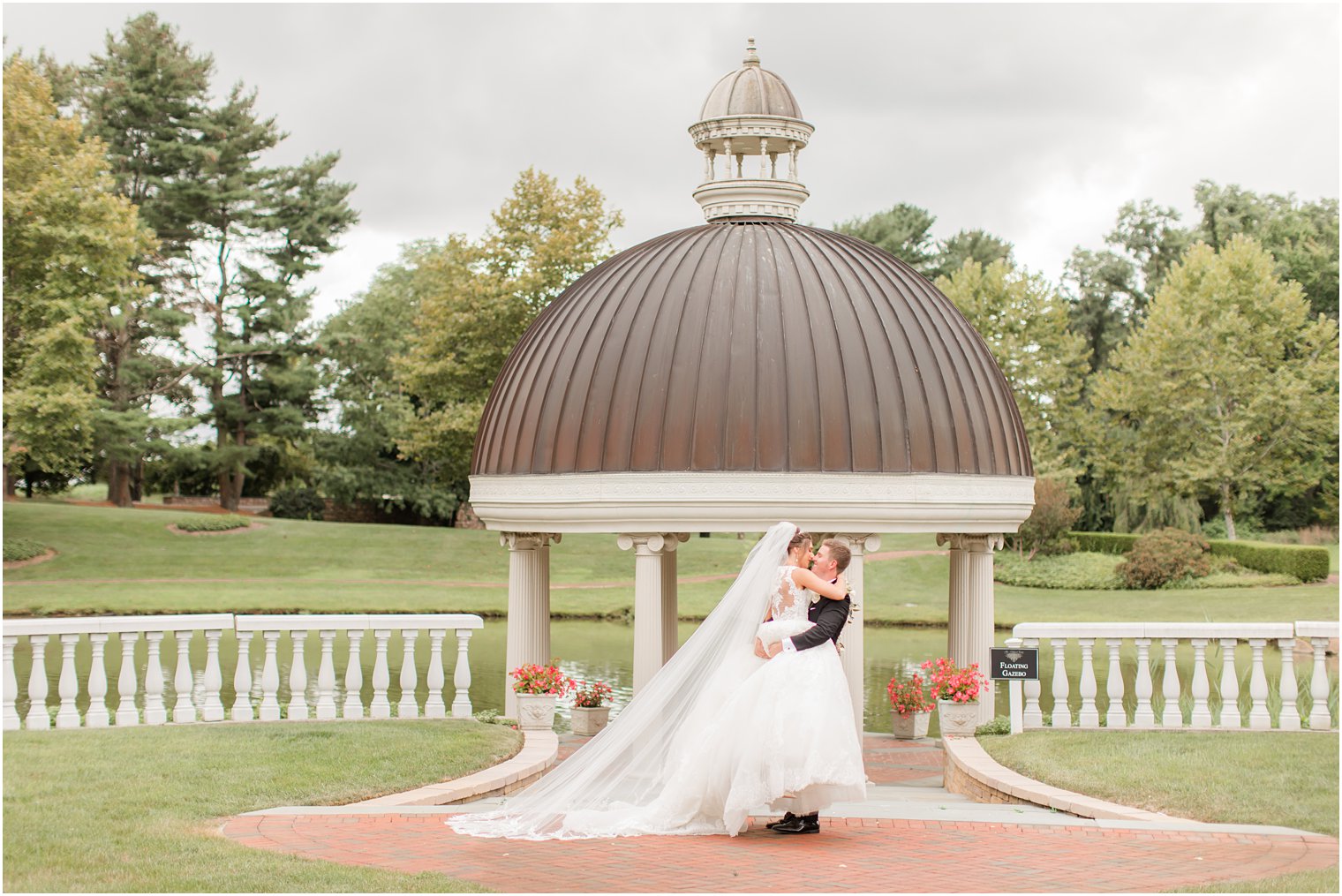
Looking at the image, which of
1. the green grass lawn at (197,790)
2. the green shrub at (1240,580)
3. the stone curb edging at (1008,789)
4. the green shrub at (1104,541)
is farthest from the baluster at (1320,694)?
the green shrub at (1104,541)

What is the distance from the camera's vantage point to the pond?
2242cm

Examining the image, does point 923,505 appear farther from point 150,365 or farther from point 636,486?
point 150,365

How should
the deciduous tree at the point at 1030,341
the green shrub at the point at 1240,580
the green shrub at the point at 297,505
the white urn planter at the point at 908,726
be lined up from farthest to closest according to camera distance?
the green shrub at the point at 297,505 < the deciduous tree at the point at 1030,341 < the green shrub at the point at 1240,580 < the white urn planter at the point at 908,726

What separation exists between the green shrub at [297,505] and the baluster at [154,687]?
142 ft

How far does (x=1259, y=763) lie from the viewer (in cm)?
1130

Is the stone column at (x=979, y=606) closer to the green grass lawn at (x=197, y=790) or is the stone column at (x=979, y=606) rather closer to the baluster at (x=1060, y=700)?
the baluster at (x=1060, y=700)

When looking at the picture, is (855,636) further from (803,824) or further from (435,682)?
(803,824)

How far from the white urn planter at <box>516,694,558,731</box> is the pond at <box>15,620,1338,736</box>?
11.9ft

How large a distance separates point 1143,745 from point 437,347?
34434mm

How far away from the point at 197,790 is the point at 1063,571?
3720 centimetres

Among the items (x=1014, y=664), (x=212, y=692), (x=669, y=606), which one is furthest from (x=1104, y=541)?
(x=212, y=692)

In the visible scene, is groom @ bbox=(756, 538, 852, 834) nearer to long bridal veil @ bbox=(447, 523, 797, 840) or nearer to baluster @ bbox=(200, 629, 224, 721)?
long bridal veil @ bbox=(447, 523, 797, 840)

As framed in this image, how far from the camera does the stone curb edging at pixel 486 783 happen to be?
10.9 meters

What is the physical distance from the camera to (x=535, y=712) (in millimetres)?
14570
